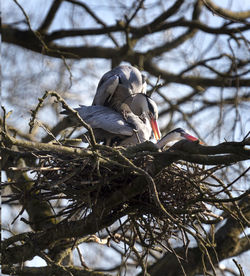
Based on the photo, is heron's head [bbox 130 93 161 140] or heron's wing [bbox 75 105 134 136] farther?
heron's head [bbox 130 93 161 140]

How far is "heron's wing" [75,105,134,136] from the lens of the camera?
3854 mm

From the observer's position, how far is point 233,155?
276 centimetres

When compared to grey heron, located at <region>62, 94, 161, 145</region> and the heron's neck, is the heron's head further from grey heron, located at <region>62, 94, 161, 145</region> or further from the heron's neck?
the heron's neck

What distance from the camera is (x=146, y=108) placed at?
4.18 m

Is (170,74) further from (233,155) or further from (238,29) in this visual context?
(233,155)

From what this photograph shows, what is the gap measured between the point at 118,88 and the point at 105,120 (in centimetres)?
46

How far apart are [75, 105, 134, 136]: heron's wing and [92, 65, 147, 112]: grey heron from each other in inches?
7.7

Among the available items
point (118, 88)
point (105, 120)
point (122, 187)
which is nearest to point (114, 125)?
point (105, 120)

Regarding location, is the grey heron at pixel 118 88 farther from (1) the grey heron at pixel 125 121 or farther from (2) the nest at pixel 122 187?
(2) the nest at pixel 122 187

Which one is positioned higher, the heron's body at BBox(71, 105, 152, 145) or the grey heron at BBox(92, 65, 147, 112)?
the grey heron at BBox(92, 65, 147, 112)

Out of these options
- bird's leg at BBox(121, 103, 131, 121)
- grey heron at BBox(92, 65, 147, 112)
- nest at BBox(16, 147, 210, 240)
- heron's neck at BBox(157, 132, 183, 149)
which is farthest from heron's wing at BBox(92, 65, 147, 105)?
nest at BBox(16, 147, 210, 240)

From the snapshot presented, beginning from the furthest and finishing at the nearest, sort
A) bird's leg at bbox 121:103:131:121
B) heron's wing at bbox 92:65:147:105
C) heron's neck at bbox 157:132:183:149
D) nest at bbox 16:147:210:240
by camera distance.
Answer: heron's wing at bbox 92:65:147:105 → bird's leg at bbox 121:103:131:121 → heron's neck at bbox 157:132:183:149 → nest at bbox 16:147:210:240

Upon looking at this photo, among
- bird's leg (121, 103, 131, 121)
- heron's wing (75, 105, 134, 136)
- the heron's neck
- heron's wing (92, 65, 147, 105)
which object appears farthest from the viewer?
heron's wing (92, 65, 147, 105)

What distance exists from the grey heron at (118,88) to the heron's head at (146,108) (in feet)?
0.20
